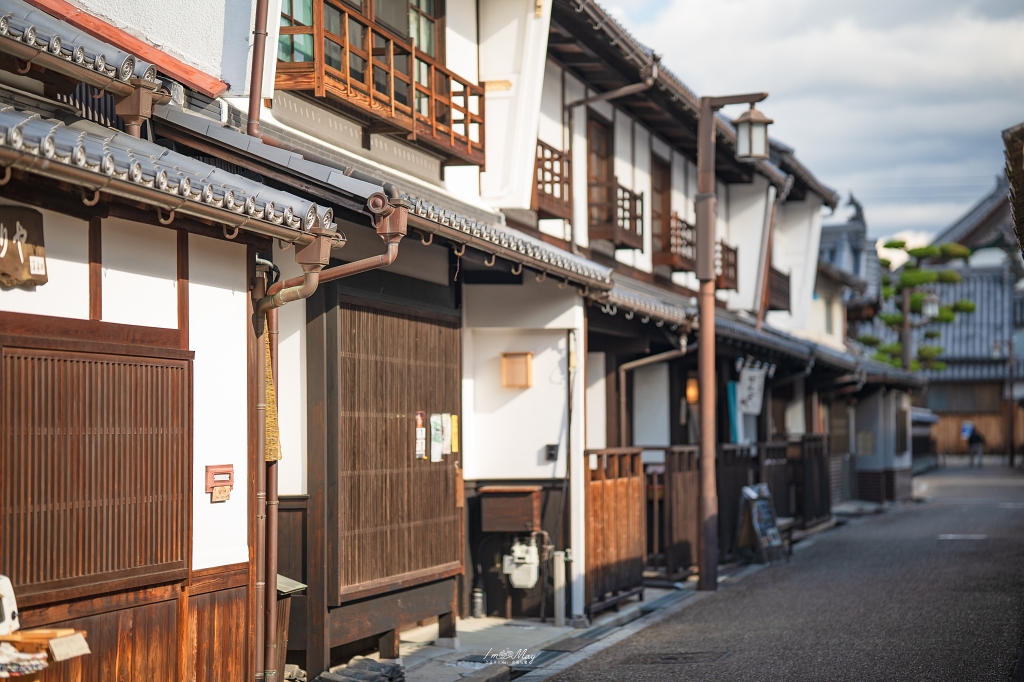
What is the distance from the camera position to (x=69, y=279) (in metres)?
6.94

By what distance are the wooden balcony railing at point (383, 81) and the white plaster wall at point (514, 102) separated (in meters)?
0.31

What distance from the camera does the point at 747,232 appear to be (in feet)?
82.5

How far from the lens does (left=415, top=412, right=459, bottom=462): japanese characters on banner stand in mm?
11812

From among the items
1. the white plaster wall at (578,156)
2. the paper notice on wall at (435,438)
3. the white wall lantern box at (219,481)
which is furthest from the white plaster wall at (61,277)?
the white plaster wall at (578,156)

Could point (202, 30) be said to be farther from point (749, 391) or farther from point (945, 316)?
point (945, 316)

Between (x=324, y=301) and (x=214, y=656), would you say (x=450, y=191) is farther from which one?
(x=214, y=656)

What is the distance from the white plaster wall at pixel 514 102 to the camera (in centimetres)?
1380

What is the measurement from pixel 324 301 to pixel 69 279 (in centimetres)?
349

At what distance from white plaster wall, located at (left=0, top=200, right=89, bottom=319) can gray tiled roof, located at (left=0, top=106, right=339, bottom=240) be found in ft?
1.41

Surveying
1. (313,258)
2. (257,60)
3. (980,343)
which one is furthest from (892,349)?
(313,258)

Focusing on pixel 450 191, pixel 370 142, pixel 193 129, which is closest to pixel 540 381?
pixel 450 191

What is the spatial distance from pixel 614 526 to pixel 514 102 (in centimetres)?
544

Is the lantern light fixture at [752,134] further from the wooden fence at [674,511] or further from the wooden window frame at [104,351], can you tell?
the wooden window frame at [104,351]

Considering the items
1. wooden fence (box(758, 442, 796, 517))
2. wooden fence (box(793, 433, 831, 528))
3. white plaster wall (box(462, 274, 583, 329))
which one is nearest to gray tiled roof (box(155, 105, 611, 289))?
white plaster wall (box(462, 274, 583, 329))
